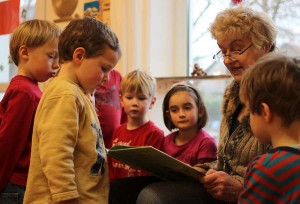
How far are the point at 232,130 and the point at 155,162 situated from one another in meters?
0.32

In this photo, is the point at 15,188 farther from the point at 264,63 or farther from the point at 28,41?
the point at 264,63

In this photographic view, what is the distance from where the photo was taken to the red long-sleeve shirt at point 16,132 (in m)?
1.58

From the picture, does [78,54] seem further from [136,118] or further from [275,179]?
[275,179]

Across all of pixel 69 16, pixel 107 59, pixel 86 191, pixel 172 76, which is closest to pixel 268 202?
pixel 86 191

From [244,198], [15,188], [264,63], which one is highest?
[264,63]

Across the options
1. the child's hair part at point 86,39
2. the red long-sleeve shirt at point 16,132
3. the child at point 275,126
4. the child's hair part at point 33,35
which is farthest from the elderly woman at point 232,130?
the child's hair part at point 33,35

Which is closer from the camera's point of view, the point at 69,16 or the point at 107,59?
the point at 107,59

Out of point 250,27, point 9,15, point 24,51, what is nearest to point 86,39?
point 24,51

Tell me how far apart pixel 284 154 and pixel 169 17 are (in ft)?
4.96

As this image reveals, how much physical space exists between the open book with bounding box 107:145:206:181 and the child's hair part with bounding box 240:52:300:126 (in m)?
0.31

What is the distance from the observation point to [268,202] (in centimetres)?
101

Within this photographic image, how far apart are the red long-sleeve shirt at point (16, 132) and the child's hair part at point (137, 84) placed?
1.28 ft

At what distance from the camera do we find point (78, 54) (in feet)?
4.62

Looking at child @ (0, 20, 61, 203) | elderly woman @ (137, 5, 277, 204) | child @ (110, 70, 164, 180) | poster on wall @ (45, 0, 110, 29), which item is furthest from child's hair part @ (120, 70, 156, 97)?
poster on wall @ (45, 0, 110, 29)
